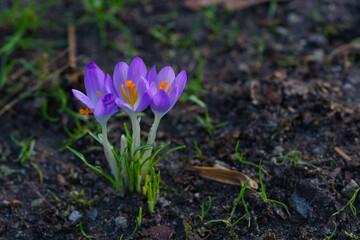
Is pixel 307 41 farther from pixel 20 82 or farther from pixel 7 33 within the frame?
pixel 7 33

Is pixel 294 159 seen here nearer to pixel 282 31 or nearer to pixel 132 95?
pixel 132 95

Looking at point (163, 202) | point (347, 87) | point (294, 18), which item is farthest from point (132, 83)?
point (294, 18)

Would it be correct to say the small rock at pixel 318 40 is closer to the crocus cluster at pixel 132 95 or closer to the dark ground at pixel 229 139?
the dark ground at pixel 229 139

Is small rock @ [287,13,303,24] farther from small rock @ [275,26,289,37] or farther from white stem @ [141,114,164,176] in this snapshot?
white stem @ [141,114,164,176]

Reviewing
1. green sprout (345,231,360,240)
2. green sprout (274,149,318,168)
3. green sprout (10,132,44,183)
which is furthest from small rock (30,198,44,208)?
green sprout (345,231,360,240)

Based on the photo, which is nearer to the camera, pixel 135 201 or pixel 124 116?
pixel 135 201

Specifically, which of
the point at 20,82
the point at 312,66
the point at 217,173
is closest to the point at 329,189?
the point at 217,173
